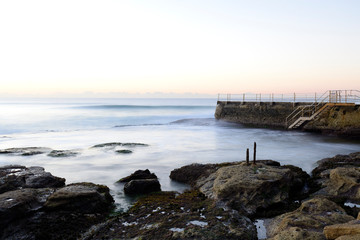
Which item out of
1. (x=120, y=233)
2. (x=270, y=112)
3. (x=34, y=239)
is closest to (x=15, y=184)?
(x=34, y=239)

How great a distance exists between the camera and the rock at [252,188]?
27.1 ft

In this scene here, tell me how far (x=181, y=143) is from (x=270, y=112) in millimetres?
11745

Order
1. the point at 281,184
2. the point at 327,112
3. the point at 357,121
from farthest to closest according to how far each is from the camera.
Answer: the point at 327,112
the point at 357,121
the point at 281,184

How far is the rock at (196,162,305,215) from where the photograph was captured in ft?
27.1

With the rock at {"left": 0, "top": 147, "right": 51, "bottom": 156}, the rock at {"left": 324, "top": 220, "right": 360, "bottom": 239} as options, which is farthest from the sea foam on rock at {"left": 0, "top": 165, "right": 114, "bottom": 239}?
the rock at {"left": 0, "top": 147, "right": 51, "bottom": 156}

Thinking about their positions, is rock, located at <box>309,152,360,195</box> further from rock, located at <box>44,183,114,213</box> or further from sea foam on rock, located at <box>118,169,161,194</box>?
rock, located at <box>44,183,114,213</box>

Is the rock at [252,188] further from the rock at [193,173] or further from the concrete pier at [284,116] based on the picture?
the concrete pier at [284,116]

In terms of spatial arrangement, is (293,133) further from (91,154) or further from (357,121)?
(91,154)

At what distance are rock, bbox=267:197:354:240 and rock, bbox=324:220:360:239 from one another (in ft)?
1.13

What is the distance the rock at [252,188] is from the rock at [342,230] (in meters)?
2.69

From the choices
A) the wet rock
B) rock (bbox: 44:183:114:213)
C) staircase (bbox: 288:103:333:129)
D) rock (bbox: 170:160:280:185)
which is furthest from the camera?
staircase (bbox: 288:103:333:129)

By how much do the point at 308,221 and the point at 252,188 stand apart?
213 centimetres

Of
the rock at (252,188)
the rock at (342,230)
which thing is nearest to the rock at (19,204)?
the rock at (252,188)

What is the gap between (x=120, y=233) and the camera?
6586 millimetres
